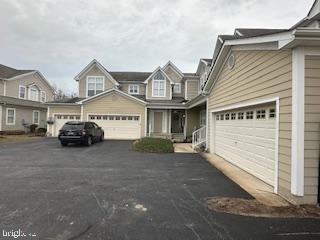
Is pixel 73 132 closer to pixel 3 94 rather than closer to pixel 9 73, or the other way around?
pixel 3 94

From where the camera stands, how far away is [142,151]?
13469 mm

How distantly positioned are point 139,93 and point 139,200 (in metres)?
20.9

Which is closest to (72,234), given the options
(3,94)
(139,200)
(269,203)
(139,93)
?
(139,200)

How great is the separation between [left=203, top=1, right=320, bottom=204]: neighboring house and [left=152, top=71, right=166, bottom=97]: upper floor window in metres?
14.3

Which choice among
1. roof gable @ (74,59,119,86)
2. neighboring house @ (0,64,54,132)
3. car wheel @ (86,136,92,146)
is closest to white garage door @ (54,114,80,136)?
roof gable @ (74,59,119,86)

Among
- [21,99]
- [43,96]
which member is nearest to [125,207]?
[21,99]

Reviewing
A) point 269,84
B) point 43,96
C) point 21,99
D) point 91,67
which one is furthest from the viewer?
point 43,96

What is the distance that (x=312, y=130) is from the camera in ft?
16.6

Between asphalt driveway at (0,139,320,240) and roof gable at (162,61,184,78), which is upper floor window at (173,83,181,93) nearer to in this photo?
roof gable at (162,61,184,78)

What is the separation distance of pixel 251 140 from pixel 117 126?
1542 cm

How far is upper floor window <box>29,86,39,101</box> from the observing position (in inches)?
1165

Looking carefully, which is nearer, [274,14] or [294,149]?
[294,149]

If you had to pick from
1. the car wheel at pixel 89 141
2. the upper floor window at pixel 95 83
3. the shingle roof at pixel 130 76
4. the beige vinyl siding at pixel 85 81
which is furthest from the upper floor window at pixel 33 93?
the car wheel at pixel 89 141

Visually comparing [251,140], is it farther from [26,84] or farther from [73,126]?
[26,84]
